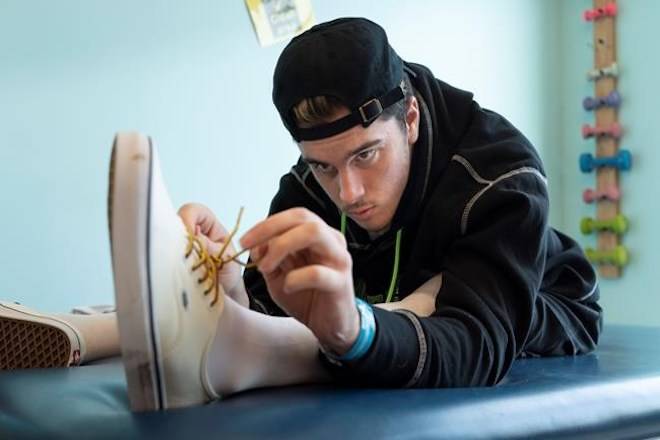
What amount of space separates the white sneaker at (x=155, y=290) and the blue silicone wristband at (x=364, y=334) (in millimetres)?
130

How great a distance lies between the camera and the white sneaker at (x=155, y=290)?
0.64m

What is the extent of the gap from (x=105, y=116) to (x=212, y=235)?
943 mm

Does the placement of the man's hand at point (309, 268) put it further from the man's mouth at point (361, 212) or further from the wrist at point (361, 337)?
the man's mouth at point (361, 212)

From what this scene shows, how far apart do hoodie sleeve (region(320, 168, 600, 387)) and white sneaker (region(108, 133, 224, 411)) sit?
151 mm

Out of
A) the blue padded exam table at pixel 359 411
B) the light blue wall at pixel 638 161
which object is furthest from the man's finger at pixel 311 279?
the light blue wall at pixel 638 161

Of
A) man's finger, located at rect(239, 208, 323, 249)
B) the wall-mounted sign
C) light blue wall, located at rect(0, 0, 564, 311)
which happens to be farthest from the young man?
the wall-mounted sign

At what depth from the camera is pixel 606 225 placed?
8.29 ft

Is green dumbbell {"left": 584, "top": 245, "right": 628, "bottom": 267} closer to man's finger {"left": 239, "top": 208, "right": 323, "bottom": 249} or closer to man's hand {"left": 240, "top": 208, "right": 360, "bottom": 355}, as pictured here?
man's hand {"left": 240, "top": 208, "right": 360, "bottom": 355}

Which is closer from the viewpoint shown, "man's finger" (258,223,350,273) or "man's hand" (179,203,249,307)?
"man's finger" (258,223,350,273)

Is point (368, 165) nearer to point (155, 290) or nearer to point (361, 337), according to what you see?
point (361, 337)

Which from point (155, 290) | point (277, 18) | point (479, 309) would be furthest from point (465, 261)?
point (277, 18)

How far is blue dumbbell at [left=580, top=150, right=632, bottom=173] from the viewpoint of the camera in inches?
97.0

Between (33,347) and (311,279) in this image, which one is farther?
(33,347)

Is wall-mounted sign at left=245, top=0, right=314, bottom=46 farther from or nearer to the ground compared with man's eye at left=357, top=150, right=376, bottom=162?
farther from the ground
